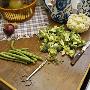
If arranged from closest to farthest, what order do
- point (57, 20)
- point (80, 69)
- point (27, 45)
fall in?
1. point (80, 69)
2. point (27, 45)
3. point (57, 20)

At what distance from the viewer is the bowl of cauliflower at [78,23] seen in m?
1.15

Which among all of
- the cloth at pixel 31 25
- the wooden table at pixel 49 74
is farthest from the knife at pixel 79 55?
the cloth at pixel 31 25

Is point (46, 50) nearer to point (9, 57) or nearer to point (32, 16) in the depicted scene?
point (9, 57)

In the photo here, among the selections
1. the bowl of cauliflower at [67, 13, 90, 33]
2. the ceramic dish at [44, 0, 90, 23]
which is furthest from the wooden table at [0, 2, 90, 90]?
the ceramic dish at [44, 0, 90, 23]

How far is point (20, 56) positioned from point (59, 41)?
0.67 feet

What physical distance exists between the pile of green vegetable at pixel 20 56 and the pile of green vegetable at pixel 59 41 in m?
0.07

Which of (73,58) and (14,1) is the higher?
(14,1)

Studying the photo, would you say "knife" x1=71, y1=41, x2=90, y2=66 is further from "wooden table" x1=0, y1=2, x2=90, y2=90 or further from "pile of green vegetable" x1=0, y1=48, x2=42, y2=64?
"pile of green vegetable" x1=0, y1=48, x2=42, y2=64

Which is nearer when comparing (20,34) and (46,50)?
(46,50)

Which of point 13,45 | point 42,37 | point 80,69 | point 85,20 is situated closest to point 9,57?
point 13,45

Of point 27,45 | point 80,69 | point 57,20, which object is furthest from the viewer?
point 57,20

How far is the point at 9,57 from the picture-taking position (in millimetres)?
1053

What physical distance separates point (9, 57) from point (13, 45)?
9cm

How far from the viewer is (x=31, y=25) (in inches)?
48.8
